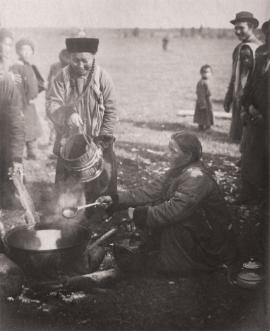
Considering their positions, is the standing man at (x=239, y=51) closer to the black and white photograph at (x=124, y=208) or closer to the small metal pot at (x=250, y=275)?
the black and white photograph at (x=124, y=208)

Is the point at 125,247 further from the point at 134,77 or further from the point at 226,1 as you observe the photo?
the point at 134,77

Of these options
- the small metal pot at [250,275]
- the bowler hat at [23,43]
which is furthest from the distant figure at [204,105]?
the small metal pot at [250,275]

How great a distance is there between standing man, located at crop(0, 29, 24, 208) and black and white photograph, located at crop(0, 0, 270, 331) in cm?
1

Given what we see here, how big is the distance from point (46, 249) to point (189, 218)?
1192mm

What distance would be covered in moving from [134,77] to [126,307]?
441 inches

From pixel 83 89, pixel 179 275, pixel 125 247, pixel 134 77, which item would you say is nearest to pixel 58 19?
pixel 83 89

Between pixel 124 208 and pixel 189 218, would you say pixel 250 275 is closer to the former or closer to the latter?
pixel 189 218

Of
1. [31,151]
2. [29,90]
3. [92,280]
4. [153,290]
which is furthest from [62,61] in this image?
[153,290]

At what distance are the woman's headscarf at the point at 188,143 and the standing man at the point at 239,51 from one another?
1320 millimetres

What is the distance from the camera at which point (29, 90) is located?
657cm

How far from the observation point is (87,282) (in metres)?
3.42

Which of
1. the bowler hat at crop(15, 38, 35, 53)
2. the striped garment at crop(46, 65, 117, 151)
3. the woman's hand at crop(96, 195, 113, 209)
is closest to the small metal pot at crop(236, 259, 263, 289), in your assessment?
the woman's hand at crop(96, 195, 113, 209)

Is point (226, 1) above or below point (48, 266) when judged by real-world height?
above

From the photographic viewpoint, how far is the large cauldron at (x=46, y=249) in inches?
125
